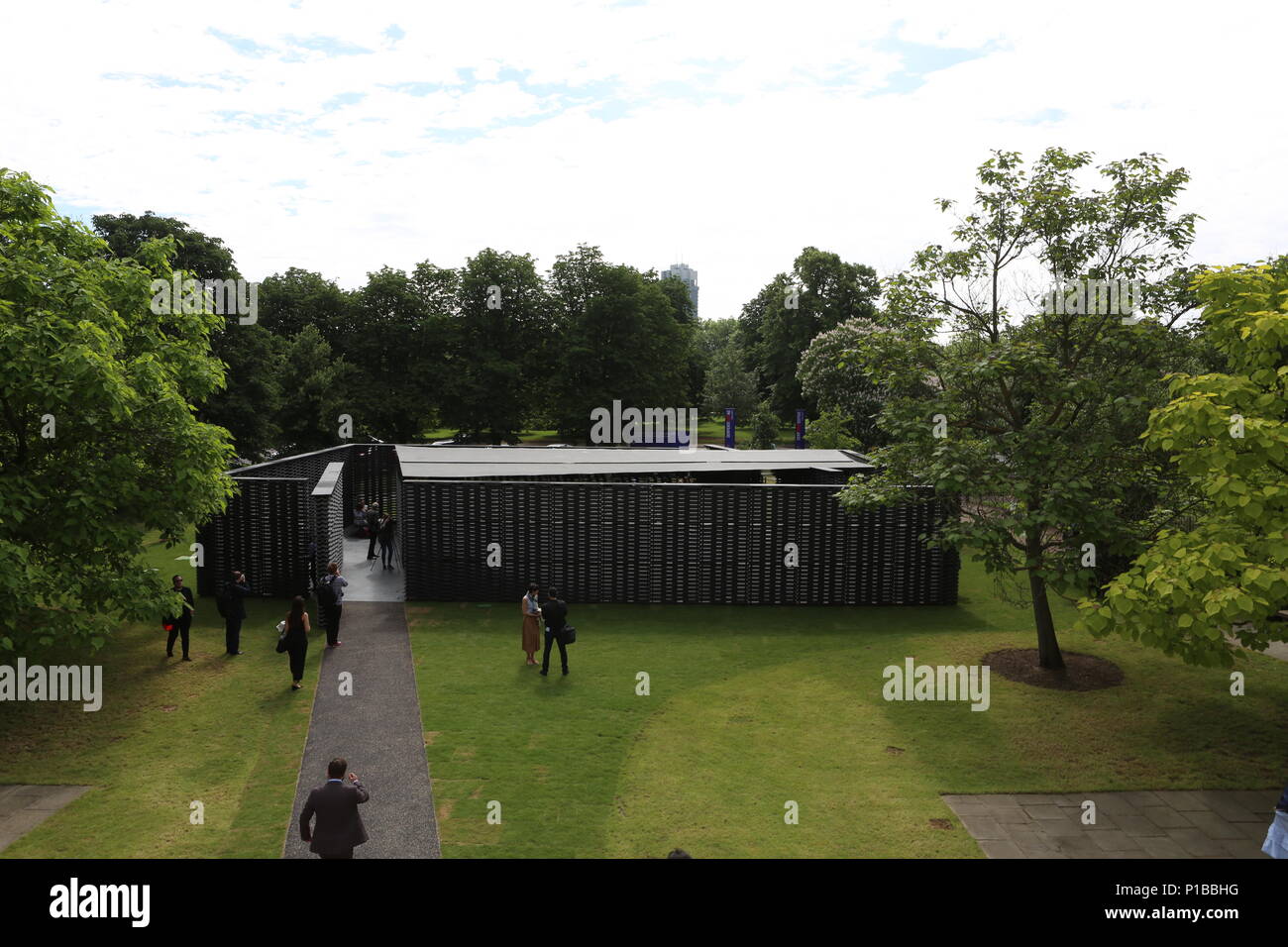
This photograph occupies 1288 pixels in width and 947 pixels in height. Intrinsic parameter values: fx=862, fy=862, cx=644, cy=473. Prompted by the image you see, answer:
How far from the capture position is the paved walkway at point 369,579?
19781 millimetres

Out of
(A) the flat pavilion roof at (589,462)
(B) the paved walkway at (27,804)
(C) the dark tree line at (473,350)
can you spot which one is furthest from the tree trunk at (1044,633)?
(C) the dark tree line at (473,350)

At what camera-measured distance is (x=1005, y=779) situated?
11.0 m

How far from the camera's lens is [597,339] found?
1857 inches

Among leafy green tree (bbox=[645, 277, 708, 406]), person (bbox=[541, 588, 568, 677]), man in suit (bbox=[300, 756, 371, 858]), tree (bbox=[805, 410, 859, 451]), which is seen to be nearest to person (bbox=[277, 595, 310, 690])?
person (bbox=[541, 588, 568, 677])

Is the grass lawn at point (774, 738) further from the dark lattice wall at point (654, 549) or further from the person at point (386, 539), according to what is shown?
the person at point (386, 539)

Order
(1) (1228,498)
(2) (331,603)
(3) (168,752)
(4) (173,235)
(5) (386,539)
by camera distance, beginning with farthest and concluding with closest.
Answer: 1. (4) (173,235)
2. (5) (386,539)
3. (2) (331,603)
4. (3) (168,752)
5. (1) (1228,498)

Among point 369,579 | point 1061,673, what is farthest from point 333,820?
point 369,579

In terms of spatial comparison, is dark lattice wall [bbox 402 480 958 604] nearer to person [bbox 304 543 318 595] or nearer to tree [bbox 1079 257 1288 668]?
person [bbox 304 543 318 595]

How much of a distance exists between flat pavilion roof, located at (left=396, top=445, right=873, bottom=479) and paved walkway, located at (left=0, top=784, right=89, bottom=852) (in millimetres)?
10076

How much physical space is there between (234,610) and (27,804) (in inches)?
227

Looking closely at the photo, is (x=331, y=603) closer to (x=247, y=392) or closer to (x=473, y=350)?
(x=247, y=392)

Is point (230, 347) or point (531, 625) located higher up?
point (230, 347)

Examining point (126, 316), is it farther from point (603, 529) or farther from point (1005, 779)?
point (1005, 779)
